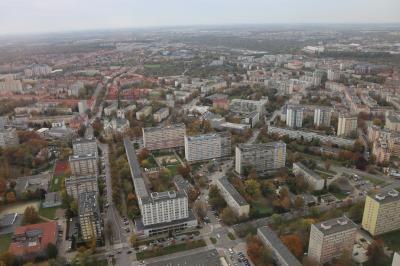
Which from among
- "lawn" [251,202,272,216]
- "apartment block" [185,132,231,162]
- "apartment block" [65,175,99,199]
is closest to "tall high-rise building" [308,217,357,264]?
"lawn" [251,202,272,216]

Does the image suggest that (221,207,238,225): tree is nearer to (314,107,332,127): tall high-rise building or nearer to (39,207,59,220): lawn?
(39,207,59,220): lawn

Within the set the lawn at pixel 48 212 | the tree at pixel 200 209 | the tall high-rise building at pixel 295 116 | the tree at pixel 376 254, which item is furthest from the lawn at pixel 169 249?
the tall high-rise building at pixel 295 116

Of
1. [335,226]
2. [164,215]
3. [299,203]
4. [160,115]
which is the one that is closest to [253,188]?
[299,203]

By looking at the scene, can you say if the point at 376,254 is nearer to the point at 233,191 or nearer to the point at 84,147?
the point at 233,191

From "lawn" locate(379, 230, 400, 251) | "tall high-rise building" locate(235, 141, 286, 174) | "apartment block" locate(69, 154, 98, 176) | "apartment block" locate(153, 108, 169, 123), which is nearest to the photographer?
"lawn" locate(379, 230, 400, 251)

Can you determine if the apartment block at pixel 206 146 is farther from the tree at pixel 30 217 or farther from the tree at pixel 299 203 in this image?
the tree at pixel 30 217

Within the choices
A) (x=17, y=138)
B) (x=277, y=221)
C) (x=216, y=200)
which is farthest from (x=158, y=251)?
(x=17, y=138)

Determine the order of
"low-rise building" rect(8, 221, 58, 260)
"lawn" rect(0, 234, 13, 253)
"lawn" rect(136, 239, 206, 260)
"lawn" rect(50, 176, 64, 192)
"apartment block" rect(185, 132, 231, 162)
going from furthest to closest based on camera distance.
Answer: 1. "apartment block" rect(185, 132, 231, 162)
2. "lawn" rect(50, 176, 64, 192)
3. "lawn" rect(0, 234, 13, 253)
4. "lawn" rect(136, 239, 206, 260)
5. "low-rise building" rect(8, 221, 58, 260)
